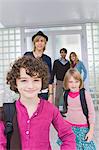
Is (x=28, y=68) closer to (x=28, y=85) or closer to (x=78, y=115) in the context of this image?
(x=28, y=85)

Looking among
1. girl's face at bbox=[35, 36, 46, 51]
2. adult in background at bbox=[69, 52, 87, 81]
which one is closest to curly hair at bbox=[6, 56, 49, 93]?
girl's face at bbox=[35, 36, 46, 51]

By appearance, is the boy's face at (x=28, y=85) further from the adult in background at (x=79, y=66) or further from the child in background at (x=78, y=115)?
the adult in background at (x=79, y=66)

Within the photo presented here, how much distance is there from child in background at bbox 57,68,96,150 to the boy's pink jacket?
1.52ft

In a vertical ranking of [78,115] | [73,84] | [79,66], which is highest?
[79,66]

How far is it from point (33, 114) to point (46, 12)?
2.89 m

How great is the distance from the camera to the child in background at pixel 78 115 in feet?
3.44

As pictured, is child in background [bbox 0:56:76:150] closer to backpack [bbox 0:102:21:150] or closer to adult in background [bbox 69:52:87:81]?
backpack [bbox 0:102:21:150]

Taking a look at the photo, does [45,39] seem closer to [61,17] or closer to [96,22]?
[61,17]

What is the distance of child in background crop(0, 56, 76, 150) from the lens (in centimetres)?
58

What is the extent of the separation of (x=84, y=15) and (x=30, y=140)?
122 inches

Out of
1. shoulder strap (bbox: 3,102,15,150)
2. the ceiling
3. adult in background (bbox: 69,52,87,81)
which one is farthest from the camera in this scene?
the ceiling

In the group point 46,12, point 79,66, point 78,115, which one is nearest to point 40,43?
point 78,115

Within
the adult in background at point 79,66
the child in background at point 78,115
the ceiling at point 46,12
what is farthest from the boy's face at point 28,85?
the ceiling at point 46,12

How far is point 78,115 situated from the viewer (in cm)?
107
